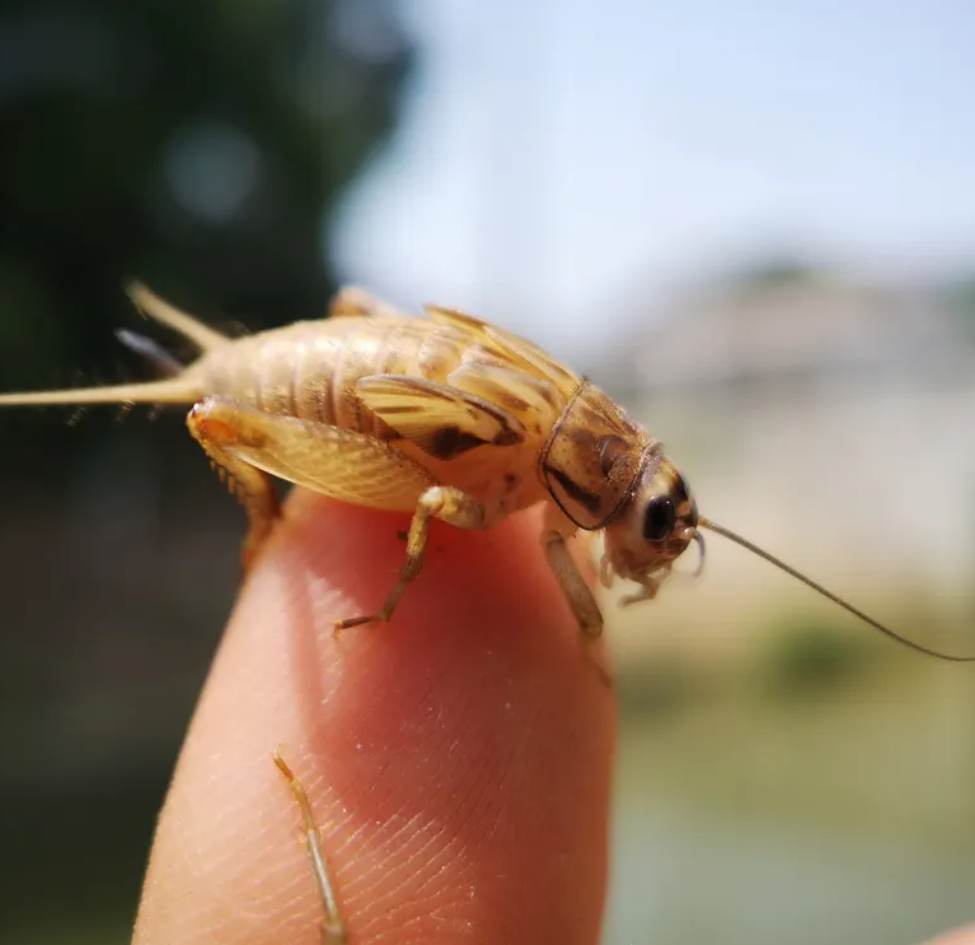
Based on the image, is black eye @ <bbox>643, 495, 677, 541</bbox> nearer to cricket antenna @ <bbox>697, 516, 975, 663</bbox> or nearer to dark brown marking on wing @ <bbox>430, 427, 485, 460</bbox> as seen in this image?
cricket antenna @ <bbox>697, 516, 975, 663</bbox>

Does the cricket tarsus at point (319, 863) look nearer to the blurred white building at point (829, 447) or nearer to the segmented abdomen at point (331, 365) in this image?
the segmented abdomen at point (331, 365)

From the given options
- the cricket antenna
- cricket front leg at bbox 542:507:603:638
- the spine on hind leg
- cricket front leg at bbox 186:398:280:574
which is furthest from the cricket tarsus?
the cricket antenna

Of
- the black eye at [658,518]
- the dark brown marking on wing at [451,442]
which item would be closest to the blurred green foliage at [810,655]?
the black eye at [658,518]

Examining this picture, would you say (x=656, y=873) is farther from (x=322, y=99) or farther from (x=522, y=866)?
(x=322, y=99)

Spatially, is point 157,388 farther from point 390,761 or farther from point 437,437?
point 390,761

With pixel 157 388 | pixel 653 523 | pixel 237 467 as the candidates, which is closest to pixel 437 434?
pixel 237 467

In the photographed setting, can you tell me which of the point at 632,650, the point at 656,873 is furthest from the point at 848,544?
the point at 656,873

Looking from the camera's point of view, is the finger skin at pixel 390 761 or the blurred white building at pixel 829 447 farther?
the blurred white building at pixel 829 447
